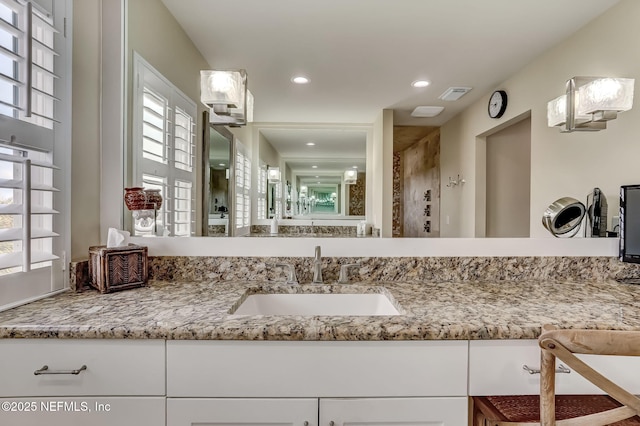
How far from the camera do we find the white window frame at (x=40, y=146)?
1.04m

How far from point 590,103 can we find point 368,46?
42.4 inches

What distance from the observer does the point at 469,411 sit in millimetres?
927

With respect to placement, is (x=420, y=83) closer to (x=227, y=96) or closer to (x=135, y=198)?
(x=227, y=96)

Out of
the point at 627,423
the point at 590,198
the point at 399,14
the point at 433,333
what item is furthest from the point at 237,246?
the point at 590,198

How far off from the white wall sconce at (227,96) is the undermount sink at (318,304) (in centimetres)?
85

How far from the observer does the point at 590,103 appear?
1479 mm

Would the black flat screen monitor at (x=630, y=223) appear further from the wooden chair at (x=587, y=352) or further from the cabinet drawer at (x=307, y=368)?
the cabinet drawer at (x=307, y=368)

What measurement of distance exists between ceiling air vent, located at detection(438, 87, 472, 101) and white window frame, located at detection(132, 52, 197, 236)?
1.23 meters

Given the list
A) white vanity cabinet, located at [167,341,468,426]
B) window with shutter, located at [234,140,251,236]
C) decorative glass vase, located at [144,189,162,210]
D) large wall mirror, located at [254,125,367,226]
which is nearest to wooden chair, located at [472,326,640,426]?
white vanity cabinet, located at [167,341,468,426]

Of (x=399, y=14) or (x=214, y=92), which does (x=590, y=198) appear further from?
(x=214, y=92)

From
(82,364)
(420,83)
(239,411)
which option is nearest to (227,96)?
(420,83)

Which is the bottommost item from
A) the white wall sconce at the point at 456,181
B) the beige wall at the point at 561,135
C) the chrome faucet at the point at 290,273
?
the chrome faucet at the point at 290,273

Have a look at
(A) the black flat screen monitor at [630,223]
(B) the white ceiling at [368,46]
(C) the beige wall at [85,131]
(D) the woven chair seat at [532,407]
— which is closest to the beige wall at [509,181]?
(B) the white ceiling at [368,46]

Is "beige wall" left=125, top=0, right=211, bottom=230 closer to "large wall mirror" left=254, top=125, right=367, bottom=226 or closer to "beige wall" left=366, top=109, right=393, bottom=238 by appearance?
"large wall mirror" left=254, top=125, right=367, bottom=226
